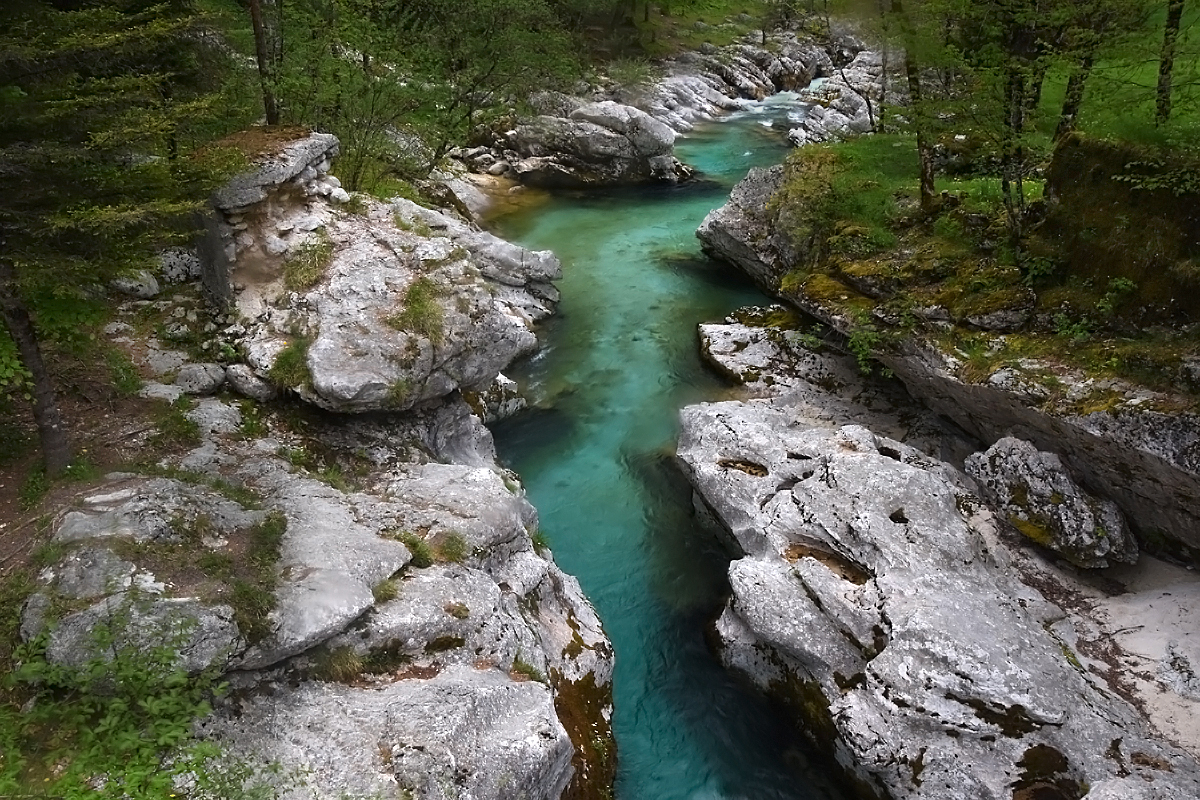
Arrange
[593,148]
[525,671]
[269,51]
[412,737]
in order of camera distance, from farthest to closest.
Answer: [593,148]
[269,51]
[525,671]
[412,737]

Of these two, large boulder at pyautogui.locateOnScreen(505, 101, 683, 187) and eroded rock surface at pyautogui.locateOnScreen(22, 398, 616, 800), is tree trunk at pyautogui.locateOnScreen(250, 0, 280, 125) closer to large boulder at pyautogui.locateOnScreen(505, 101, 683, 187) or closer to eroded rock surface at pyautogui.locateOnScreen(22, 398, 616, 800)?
eroded rock surface at pyautogui.locateOnScreen(22, 398, 616, 800)

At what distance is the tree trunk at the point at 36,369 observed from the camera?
727cm

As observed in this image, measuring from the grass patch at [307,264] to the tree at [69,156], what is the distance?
3.75 meters

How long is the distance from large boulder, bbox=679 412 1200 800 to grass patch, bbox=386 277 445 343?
Answer: 567 centimetres

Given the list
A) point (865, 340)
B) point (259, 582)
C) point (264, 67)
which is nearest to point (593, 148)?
point (264, 67)

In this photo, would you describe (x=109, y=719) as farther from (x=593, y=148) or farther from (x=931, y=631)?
(x=593, y=148)

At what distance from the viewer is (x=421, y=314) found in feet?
39.1

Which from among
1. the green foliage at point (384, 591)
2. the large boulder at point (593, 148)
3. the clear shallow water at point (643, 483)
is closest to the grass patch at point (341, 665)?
the green foliage at point (384, 591)

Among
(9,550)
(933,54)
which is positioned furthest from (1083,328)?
(9,550)

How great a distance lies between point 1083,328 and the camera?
11766mm

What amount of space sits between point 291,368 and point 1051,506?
12.4 m

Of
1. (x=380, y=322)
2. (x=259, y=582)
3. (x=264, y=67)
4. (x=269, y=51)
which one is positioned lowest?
(x=259, y=582)

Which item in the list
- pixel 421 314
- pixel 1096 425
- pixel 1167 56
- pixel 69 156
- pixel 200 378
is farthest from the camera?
pixel 421 314

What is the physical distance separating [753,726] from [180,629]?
7734 mm
